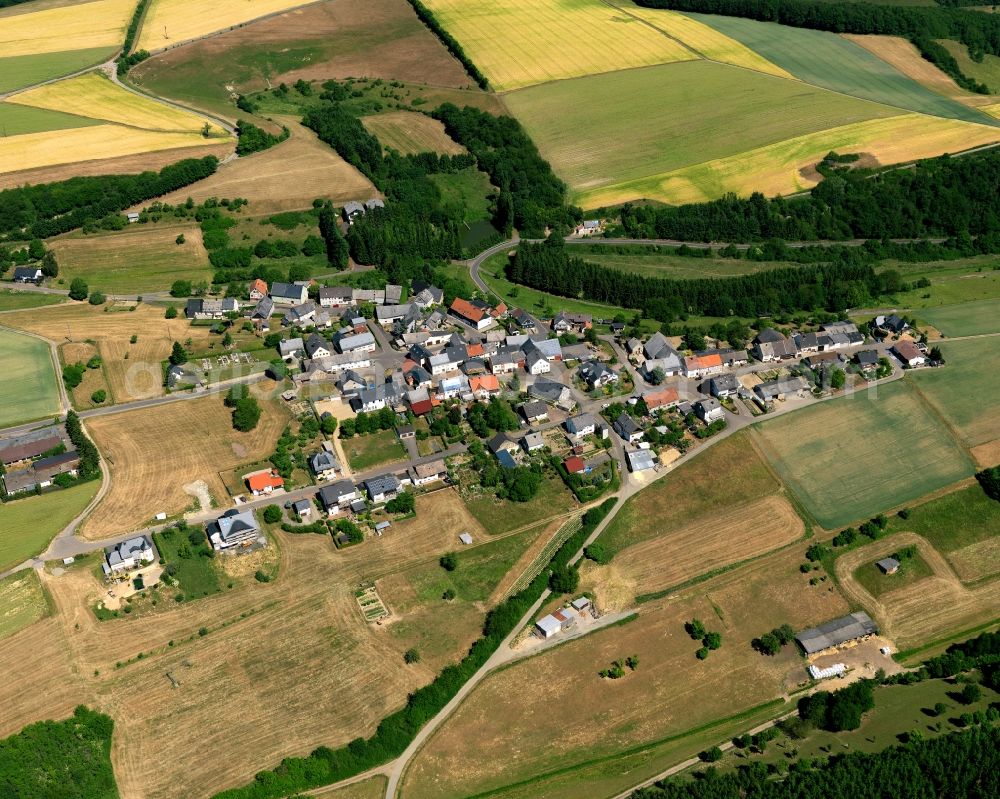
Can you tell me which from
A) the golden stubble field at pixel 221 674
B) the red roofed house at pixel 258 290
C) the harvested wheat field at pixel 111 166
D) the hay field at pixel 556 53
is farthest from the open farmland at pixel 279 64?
the golden stubble field at pixel 221 674

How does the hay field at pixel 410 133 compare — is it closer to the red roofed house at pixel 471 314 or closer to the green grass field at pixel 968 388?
the red roofed house at pixel 471 314

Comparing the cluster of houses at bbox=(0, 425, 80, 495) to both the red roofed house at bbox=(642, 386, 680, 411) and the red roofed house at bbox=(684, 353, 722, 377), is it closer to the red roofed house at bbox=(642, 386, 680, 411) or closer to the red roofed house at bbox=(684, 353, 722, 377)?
the red roofed house at bbox=(642, 386, 680, 411)

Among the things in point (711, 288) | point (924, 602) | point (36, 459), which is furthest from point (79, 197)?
point (924, 602)

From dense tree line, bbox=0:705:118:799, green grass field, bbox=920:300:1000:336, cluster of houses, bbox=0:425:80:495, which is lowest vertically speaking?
dense tree line, bbox=0:705:118:799

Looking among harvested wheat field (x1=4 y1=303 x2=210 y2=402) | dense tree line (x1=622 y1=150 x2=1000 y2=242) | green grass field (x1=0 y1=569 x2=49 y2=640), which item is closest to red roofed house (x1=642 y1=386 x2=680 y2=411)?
dense tree line (x1=622 y1=150 x2=1000 y2=242)

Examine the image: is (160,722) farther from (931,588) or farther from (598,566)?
(931,588)

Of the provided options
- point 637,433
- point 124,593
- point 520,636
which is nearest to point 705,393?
point 637,433

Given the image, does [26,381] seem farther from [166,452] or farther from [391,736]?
[391,736]

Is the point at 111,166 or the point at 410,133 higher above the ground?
the point at 111,166
